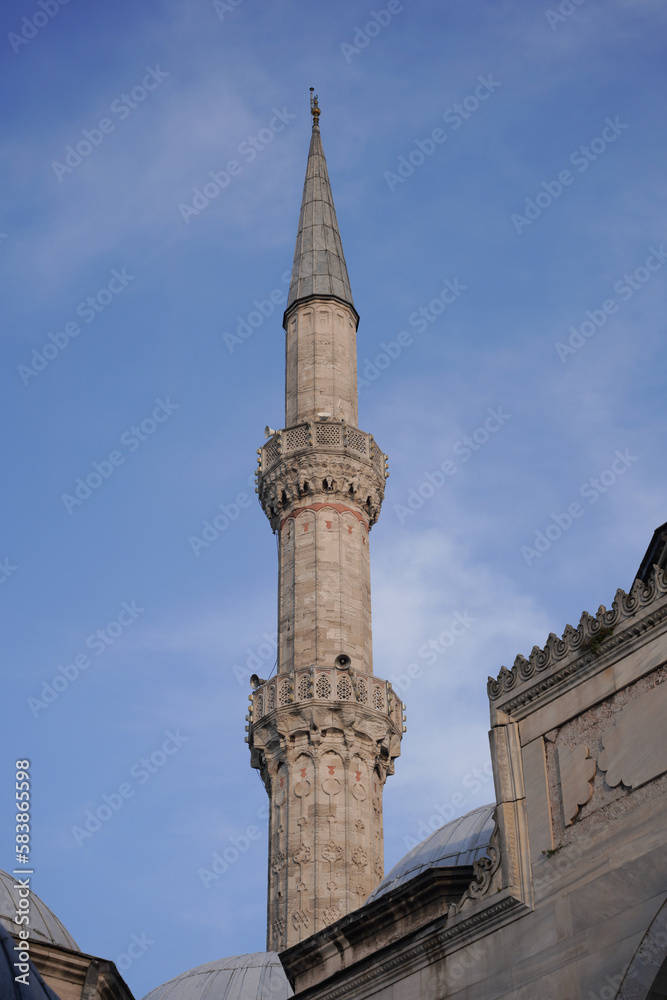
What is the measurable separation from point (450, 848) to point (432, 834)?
3.53 ft

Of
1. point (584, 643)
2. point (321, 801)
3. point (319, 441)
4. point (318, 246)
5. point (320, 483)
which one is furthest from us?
point (318, 246)

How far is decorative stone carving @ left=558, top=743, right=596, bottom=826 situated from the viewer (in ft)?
40.1

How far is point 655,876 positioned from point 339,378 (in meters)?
22.3

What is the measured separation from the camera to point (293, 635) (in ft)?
94.1

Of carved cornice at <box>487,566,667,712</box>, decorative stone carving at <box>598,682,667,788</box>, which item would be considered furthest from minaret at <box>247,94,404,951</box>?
decorative stone carving at <box>598,682,667,788</box>

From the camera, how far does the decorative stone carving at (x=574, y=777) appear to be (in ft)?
40.1

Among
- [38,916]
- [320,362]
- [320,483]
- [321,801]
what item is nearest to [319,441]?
[320,483]

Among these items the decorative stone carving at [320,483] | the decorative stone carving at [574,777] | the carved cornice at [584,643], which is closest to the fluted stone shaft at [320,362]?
the decorative stone carving at [320,483]

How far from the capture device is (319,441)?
30875mm

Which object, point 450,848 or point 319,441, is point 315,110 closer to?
point 319,441

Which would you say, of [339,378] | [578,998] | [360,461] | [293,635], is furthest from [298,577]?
[578,998]

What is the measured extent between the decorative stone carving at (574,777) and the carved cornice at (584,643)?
750mm

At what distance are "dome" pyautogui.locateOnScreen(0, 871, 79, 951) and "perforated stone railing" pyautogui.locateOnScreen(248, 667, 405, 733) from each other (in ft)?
25.9

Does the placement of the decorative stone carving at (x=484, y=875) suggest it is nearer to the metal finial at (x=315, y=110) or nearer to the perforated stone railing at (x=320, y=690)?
the perforated stone railing at (x=320, y=690)
